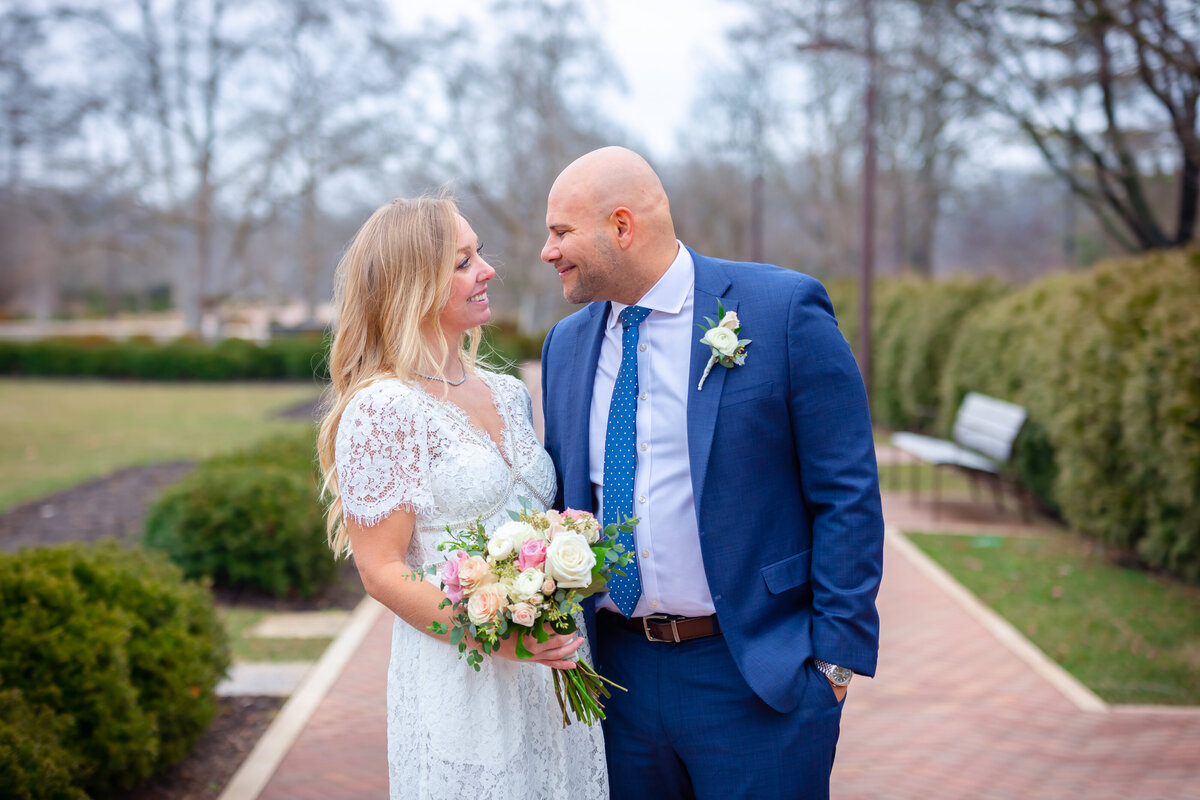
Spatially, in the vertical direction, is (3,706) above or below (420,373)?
below

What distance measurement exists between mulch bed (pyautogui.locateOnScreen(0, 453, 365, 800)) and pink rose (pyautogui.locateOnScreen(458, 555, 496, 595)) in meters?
2.86

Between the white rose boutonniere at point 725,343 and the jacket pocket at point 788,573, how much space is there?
1.67ft

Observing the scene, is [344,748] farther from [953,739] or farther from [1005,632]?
[1005,632]

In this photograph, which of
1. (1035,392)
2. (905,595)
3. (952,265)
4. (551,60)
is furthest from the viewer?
(952,265)

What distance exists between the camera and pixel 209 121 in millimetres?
30438

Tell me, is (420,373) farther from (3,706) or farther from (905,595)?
(905,595)

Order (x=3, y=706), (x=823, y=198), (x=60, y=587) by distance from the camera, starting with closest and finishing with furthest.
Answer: (x=3, y=706) → (x=60, y=587) → (x=823, y=198)

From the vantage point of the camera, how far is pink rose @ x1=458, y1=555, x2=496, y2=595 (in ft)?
7.02

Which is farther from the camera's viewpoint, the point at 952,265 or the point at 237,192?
the point at 952,265

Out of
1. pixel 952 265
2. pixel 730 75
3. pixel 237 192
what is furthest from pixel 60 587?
pixel 952 265

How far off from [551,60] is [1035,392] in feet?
77.2

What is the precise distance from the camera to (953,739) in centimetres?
471

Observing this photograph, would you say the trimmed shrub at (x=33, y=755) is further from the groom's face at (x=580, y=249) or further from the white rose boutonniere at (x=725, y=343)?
the white rose boutonniere at (x=725, y=343)

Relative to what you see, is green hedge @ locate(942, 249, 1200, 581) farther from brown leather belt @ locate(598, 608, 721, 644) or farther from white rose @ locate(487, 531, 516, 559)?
white rose @ locate(487, 531, 516, 559)
